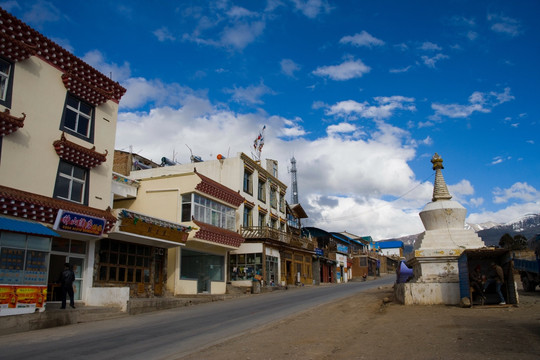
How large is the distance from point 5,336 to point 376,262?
233ft

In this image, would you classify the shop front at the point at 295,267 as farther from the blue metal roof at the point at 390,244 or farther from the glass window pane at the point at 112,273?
the blue metal roof at the point at 390,244

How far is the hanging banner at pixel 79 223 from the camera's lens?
16.3 metres

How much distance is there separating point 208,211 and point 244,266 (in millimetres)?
8201

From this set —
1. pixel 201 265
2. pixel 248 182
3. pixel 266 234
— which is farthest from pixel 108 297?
pixel 248 182

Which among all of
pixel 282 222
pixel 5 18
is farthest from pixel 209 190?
pixel 282 222

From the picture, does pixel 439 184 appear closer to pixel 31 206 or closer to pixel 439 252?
pixel 439 252

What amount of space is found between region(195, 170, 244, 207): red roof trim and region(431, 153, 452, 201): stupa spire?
47.6ft

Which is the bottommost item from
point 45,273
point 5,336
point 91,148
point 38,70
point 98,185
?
point 5,336

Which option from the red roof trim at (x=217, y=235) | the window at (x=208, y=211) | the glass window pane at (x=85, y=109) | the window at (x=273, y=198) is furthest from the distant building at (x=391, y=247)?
the glass window pane at (x=85, y=109)

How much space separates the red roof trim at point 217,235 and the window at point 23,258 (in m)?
11.6

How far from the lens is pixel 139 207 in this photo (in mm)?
27719

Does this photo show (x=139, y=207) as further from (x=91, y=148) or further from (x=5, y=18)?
(x=5, y=18)

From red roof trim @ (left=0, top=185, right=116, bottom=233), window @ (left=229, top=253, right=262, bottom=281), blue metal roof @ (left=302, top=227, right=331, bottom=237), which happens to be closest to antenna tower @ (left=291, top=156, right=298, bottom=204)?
blue metal roof @ (left=302, top=227, right=331, bottom=237)

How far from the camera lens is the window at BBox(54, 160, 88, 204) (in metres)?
17.6
